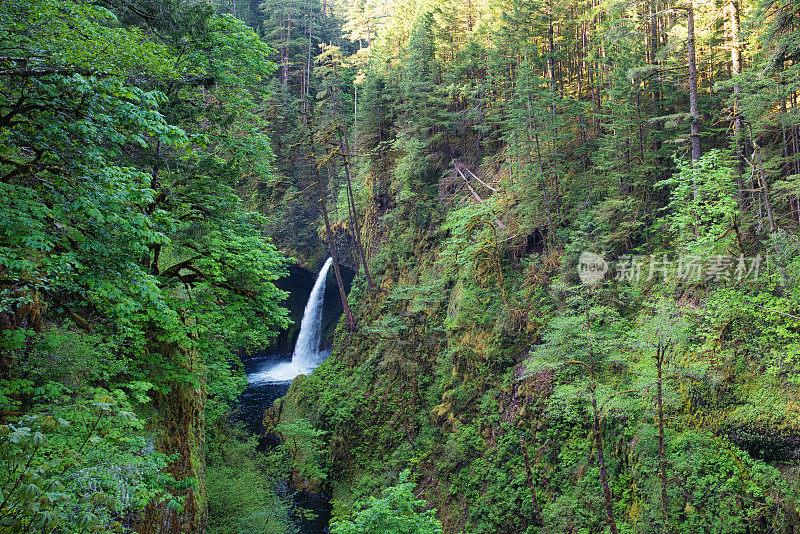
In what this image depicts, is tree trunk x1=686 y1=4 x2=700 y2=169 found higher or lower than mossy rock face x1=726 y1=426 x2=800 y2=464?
higher

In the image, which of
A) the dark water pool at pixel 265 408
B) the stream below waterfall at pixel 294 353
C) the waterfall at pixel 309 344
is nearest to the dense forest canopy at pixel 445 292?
the dark water pool at pixel 265 408

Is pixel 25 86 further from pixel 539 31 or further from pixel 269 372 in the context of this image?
pixel 269 372

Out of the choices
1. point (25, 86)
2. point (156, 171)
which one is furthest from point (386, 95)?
point (25, 86)

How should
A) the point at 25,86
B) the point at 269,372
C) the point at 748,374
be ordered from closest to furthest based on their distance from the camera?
the point at 25,86 → the point at 748,374 → the point at 269,372

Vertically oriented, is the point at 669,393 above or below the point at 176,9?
below

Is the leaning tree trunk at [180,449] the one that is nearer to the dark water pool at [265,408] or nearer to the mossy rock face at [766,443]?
the dark water pool at [265,408]

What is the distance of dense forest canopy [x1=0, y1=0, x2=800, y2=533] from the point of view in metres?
4.72

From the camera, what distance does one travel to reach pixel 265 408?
72.9ft

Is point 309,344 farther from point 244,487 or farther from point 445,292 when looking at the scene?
point 244,487

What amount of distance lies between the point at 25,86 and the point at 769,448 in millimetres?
12297

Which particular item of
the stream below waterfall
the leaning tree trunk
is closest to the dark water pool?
the stream below waterfall

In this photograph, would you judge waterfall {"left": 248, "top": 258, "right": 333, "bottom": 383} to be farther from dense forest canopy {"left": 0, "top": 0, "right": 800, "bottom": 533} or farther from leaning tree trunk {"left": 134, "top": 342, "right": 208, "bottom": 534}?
leaning tree trunk {"left": 134, "top": 342, "right": 208, "bottom": 534}

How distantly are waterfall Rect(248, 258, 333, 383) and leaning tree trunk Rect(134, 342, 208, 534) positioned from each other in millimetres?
17514

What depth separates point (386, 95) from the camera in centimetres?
2298
